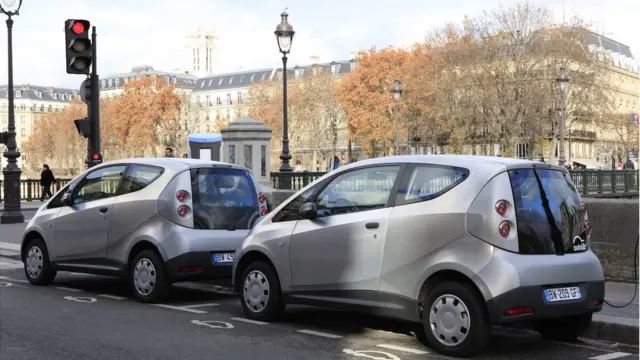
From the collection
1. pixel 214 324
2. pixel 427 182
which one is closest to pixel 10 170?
pixel 214 324

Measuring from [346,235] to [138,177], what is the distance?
3.40 m

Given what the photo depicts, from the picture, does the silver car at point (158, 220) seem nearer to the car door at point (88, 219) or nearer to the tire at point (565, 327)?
the car door at point (88, 219)

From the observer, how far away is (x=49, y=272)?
11.3 meters

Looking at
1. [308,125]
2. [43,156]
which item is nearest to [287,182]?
[308,125]

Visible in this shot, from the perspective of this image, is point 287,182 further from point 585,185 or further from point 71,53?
point 585,185

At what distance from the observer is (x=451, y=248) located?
273 inches

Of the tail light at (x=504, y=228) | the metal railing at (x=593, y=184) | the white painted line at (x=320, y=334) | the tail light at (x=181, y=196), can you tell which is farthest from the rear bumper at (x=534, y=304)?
the metal railing at (x=593, y=184)

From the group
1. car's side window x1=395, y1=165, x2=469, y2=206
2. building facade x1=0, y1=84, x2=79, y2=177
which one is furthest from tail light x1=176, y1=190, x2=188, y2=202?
building facade x1=0, y1=84, x2=79, y2=177

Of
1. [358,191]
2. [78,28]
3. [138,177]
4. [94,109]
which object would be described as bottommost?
[358,191]

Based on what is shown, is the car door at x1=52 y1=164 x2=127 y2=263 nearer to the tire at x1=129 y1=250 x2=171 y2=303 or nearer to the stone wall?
the tire at x1=129 y1=250 x2=171 y2=303

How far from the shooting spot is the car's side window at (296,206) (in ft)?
27.0

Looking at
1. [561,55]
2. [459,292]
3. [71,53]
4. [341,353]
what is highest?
[561,55]

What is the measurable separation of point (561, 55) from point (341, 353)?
157 ft

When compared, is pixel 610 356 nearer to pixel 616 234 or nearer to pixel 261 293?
Result: pixel 261 293
